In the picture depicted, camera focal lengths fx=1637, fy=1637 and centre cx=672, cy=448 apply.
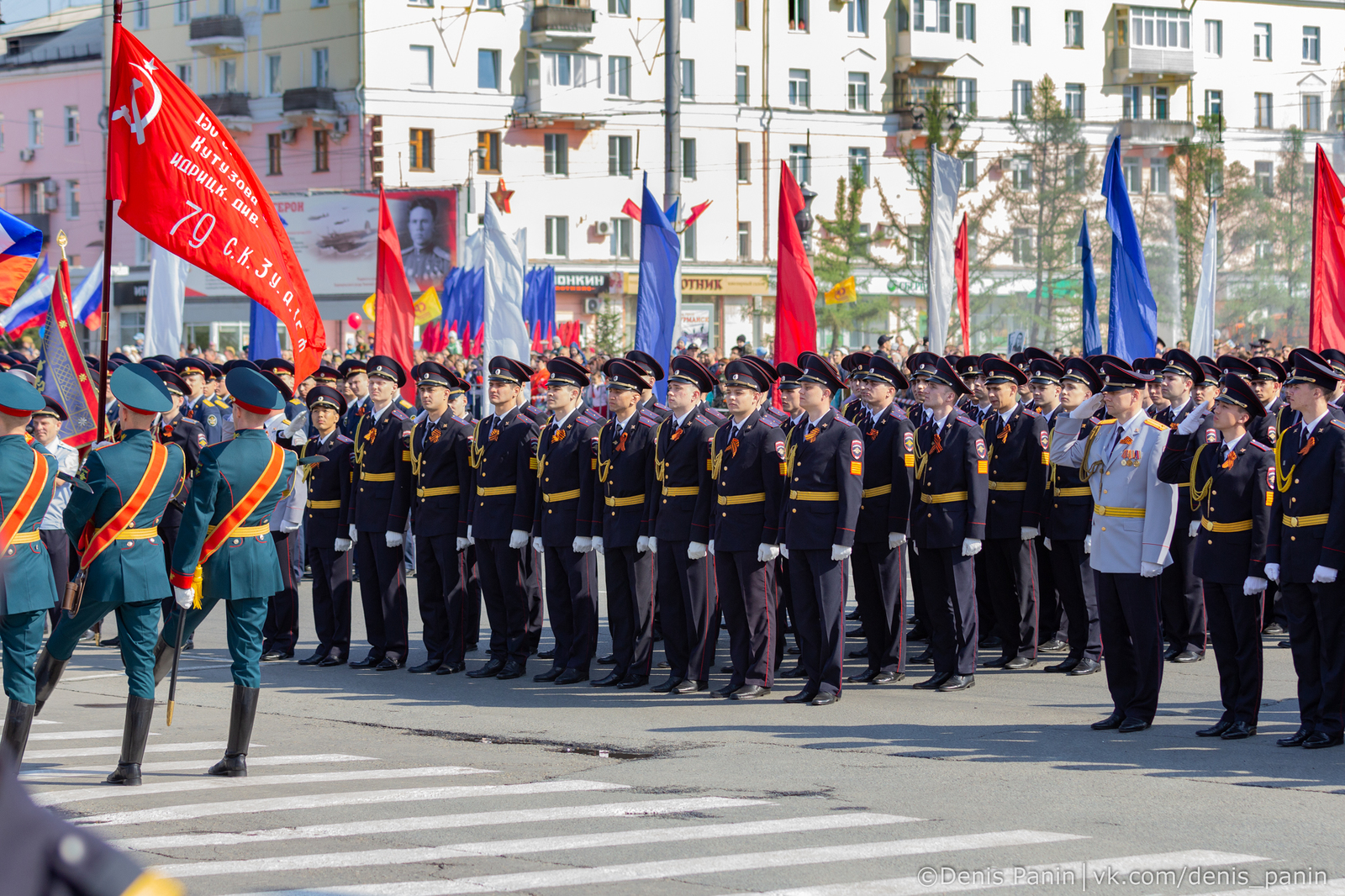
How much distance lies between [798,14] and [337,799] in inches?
2251

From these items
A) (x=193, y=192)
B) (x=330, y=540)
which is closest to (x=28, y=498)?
(x=193, y=192)

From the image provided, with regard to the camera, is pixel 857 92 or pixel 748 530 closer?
pixel 748 530

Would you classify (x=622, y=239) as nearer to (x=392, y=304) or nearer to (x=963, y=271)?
(x=963, y=271)

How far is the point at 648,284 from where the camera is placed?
15.2 metres

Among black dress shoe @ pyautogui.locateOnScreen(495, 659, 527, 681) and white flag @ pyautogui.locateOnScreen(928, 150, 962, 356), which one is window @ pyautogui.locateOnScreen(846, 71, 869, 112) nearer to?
white flag @ pyautogui.locateOnScreen(928, 150, 962, 356)

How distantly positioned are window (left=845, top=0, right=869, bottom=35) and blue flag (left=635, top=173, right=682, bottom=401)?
4976 centimetres

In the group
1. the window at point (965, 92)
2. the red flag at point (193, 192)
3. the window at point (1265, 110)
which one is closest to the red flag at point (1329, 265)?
the red flag at point (193, 192)

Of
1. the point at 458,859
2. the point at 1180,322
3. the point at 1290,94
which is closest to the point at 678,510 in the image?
the point at 458,859

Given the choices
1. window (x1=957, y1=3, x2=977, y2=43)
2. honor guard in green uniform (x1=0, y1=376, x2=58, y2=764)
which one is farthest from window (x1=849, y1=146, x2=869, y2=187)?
honor guard in green uniform (x1=0, y1=376, x2=58, y2=764)

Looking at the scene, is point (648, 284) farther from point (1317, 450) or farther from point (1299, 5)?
point (1299, 5)

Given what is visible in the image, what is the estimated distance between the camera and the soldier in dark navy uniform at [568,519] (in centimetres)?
1138

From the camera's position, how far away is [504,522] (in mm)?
11766

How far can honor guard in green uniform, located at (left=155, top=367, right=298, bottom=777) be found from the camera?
811cm

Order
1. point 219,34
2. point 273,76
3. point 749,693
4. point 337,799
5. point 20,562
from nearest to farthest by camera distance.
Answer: point 337,799 → point 20,562 → point 749,693 → point 273,76 → point 219,34
